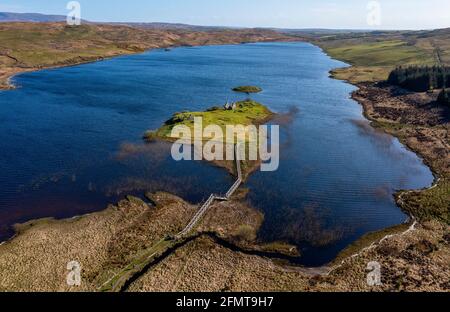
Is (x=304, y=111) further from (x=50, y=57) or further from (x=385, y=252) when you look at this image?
(x=50, y=57)

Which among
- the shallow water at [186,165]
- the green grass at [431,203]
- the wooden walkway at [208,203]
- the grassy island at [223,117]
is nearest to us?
the wooden walkway at [208,203]

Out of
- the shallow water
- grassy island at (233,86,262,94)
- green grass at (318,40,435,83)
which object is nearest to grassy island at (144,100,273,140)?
the shallow water

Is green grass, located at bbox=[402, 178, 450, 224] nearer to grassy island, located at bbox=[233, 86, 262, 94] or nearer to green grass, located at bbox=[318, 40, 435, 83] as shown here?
grassy island, located at bbox=[233, 86, 262, 94]

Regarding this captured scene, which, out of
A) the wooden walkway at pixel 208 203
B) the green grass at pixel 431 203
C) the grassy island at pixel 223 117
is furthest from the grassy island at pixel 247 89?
the green grass at pixel 431 203

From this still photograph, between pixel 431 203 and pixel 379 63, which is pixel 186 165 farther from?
pixel 379 63

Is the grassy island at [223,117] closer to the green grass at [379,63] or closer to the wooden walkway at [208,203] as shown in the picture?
the wooden walkway at [208,203]
